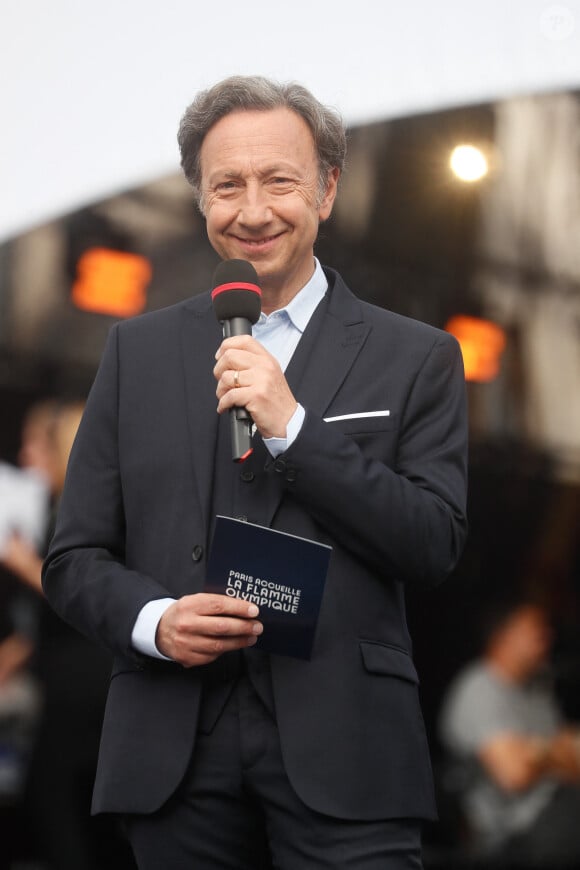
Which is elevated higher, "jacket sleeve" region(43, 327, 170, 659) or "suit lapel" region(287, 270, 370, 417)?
"suit lapel" region(287, 270, 370, 417)

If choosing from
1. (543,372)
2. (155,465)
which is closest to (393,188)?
(543,372)

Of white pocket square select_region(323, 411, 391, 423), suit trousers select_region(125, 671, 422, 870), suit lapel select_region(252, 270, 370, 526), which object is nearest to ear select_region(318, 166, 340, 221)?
suit lapel select_region(252, 270, 370, 526)

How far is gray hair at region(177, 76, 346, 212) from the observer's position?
1.91 meters

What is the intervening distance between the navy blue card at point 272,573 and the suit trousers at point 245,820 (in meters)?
0.15

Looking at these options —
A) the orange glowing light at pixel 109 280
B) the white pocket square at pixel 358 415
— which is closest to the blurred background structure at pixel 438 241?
the orange glowing light at pixel 109 280

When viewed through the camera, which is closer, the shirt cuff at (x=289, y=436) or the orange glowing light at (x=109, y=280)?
the shirt cuff at (x=289, y=436)

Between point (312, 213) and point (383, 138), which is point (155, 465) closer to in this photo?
point (312, 213)

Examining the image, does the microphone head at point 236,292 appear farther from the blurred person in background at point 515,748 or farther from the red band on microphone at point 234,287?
the blurred person in background at point 515,748

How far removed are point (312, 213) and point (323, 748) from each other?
0.78 meters

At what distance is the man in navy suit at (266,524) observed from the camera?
1.64m

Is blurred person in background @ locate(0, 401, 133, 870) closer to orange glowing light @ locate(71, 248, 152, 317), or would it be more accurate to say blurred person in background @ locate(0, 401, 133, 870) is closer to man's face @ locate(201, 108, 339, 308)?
orange glowing light @ locate(71, 248, 152, 317)

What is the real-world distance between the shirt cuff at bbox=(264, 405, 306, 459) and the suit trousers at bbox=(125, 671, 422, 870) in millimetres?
308

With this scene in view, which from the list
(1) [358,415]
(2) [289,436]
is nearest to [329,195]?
(1) [358,415]

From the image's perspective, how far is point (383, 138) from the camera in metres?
4.00
